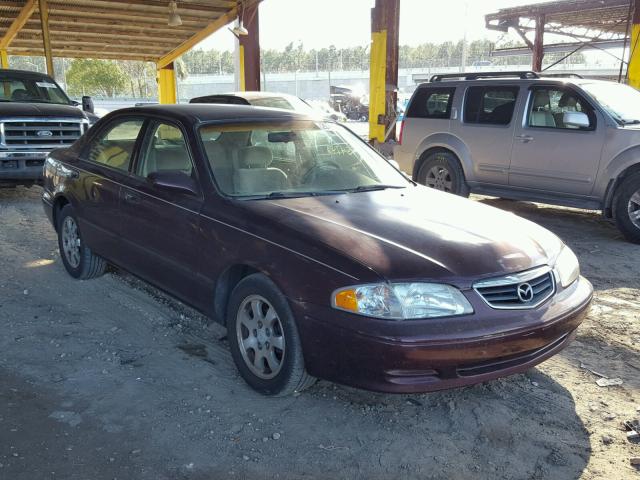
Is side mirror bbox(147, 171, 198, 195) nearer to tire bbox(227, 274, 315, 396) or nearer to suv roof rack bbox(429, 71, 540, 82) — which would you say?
tire bbox(227, 274, 315, 396)

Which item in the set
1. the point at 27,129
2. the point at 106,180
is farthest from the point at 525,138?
the point at 27,129

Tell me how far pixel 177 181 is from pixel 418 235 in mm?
1547

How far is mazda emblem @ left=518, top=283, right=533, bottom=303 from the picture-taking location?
2979 mm

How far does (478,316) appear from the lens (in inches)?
111

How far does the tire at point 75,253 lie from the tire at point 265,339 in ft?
6.85

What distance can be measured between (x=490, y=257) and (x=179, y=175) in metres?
1.95

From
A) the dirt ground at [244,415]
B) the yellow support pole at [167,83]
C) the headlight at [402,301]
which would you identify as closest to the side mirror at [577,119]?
the dirt ground at [244,415]

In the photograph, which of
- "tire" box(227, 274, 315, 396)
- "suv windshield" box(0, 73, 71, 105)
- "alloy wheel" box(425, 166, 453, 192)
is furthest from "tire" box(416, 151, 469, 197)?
"suv windshield" box(0, 73, 71, 105)

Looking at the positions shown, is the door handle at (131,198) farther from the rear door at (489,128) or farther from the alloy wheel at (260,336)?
the rear door at (489,128)

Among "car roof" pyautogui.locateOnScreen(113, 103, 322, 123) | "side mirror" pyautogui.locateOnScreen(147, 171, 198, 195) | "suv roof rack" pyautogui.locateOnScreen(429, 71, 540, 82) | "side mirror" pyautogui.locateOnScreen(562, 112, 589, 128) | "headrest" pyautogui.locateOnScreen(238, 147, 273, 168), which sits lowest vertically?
"side mirror" pyautogui.locateOnScreen(147, 171, 198, 195)

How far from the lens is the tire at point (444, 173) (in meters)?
8.57

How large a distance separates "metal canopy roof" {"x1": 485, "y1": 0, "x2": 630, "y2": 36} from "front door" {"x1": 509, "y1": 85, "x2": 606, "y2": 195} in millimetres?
11006


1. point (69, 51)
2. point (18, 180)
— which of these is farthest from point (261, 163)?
point (69, 51)

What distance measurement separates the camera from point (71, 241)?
17.4 feet
